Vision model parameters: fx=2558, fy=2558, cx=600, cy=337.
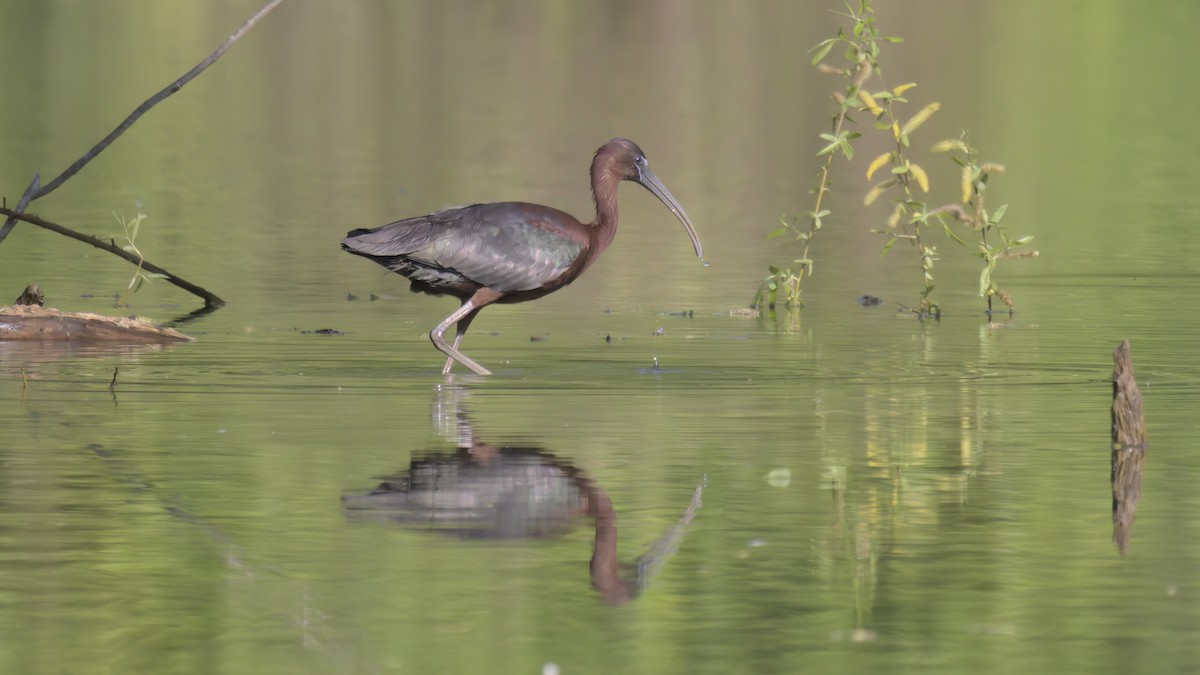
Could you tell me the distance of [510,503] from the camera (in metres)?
10.5

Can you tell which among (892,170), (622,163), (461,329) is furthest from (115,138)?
(892,170)

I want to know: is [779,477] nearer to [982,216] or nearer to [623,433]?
[623,433]

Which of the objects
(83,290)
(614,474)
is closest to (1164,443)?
(614,474)

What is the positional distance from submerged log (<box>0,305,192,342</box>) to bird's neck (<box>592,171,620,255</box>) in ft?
9.79

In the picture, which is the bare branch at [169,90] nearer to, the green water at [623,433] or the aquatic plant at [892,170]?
the green water at [623,433]

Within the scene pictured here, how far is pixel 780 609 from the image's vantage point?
28.2 feet

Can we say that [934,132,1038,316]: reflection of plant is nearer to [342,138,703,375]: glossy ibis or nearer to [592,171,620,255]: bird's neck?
[592,171,620,255]: bird's neck

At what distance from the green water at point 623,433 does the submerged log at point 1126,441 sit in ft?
0.30

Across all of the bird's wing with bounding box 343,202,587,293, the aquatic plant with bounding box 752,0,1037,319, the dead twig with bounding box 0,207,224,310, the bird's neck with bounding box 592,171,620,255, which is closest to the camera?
the bird's wing with bounding box 343,202,587,293

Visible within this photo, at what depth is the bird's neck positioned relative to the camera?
1630 cm

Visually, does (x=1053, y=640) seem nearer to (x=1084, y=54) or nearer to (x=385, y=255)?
(x=385, y=255)

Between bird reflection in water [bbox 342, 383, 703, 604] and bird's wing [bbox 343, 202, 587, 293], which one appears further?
bird's wing [bbox 343, 202, 587, 293]

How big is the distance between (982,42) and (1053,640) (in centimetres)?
5960

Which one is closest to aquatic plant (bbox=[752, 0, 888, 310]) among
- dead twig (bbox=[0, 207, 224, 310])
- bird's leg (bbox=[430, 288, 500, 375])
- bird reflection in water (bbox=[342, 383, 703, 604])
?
bird's leg (bbox=[430, 288, 500, 375])
